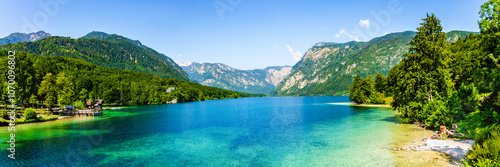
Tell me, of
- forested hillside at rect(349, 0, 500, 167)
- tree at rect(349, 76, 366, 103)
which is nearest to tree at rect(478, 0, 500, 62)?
forested hillside at rect(349, 0, 500, 167)

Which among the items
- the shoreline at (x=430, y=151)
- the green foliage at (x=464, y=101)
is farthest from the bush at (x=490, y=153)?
the green foliage at (x=464, y=101)

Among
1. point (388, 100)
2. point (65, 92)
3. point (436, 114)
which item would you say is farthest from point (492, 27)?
point (65, 92)

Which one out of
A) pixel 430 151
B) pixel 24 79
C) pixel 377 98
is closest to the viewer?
pixel 430 151

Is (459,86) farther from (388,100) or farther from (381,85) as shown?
(381,85)

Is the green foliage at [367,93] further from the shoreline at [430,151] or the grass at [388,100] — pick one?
the shoreline at [430,151]

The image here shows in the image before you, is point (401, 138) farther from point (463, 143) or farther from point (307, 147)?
point (307, 147)

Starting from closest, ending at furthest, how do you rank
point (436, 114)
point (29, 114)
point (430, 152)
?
1. point (430, 152)
2. point (436, 114)
3. point (29, 114)

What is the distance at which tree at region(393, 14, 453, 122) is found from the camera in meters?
40.4

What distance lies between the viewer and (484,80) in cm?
2186

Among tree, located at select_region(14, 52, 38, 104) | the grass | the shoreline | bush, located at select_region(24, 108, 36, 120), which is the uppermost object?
tree, located at select_region(14, 52, 38, 104)

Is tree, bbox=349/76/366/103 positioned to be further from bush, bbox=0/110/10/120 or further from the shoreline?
bush, bbox=0/110/10/120

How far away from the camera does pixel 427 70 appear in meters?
42.0

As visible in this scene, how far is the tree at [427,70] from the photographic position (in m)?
40.4

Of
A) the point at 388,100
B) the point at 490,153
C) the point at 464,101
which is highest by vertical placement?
the point at 464,101
